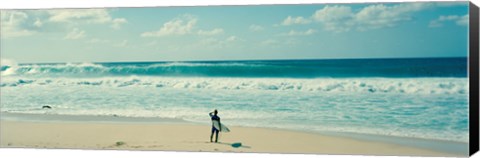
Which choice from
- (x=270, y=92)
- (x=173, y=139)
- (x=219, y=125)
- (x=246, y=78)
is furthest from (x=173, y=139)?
(x=270, y=92)

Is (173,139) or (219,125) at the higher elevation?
(219,125)

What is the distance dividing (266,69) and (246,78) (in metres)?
0.24

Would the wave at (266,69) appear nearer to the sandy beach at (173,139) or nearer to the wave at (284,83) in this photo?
the wave at (284,83)

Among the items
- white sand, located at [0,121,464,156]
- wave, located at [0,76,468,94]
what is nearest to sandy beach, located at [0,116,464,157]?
white sand, located at [0,121,464,156]

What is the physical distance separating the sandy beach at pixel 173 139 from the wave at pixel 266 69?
588 millimetres

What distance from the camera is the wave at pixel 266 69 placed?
7949mm

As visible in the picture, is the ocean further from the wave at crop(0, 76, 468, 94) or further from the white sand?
the white sand

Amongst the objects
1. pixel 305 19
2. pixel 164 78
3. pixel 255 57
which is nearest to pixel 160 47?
pixel 164 78

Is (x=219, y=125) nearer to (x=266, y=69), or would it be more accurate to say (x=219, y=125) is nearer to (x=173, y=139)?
(x=173, y=139)

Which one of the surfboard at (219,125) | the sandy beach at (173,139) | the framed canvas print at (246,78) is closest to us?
the framed canvas print at (246,78)

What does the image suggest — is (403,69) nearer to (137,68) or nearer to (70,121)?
(137,68)

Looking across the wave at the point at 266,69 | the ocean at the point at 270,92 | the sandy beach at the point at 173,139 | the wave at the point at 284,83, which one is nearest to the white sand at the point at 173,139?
the sandy beach at the point at 173,139

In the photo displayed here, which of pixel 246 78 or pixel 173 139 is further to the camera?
pixel 246 78

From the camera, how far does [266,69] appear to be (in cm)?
852
